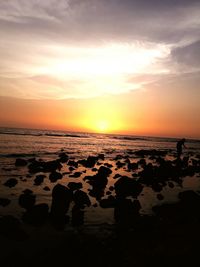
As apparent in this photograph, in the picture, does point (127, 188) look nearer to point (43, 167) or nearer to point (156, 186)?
point (156, 186)

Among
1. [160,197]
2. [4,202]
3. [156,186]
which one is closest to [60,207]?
[4,202]

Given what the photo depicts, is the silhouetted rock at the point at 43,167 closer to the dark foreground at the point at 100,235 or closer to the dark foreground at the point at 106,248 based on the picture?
the dark foreground at the point at 100,235

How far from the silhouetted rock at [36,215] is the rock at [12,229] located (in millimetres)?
563

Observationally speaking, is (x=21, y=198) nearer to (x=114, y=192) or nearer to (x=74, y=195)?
(x=74, y=195)

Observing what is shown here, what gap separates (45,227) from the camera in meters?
8.60

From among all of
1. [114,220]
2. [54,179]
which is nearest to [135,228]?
[114,220]

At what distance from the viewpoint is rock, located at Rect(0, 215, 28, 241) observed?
7735 mm

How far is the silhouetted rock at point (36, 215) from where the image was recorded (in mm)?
8974

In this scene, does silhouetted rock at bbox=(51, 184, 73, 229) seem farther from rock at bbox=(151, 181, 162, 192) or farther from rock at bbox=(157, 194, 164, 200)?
rock at bbox=(151, 181, 162, 192)

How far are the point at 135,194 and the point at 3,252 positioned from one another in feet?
25.7

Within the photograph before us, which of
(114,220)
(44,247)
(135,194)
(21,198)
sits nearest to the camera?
(44,247)

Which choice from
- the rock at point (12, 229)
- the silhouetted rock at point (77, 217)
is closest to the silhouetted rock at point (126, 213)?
the silhouetted rock at point (77, 217)

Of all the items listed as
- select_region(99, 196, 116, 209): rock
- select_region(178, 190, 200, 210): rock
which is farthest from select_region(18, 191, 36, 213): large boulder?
select_region(178, 190, 200, 210): rock

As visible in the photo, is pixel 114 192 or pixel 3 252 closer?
pixel 3 252
